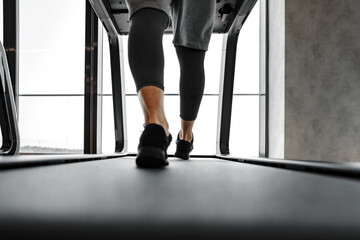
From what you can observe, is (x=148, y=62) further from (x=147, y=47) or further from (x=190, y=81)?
(x=190, y=81)

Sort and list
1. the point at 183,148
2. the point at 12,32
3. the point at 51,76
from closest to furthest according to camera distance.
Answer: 1. the point at 183,148
2. the point at 12,32
3. the point at 51,76

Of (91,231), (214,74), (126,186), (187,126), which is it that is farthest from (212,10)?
(214,74)

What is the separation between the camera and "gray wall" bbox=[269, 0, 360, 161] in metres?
1.87

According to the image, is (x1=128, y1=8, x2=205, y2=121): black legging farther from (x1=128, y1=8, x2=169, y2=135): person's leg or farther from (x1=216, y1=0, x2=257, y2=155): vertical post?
(x1=216, y1=0, x2=257, y2=155): vertical post

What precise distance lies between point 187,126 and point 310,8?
1.47 metres

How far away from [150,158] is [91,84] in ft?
7.01

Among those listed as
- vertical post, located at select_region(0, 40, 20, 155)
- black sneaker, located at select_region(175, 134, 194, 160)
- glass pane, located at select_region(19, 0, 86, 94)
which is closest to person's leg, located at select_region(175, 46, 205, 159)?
black sneaker, located at select_region(175, 134, 194, 160)

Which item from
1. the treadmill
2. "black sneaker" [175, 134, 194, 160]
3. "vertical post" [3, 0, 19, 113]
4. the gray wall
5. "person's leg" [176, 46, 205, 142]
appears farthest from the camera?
"vertical post" [3, 0, 19, 113]

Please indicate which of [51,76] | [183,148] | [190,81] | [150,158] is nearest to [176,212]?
[150,158]

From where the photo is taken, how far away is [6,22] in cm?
220

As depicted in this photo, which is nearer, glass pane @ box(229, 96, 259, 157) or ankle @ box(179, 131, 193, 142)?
ankle @ box(179, 131, 193, 142)

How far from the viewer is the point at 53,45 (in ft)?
17.1

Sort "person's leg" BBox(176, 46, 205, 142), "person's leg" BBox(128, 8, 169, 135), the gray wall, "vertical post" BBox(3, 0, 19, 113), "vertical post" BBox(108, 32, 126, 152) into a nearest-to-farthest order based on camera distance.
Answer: "person's leg" BBox(128, 8, 169, 135) < "person's leg" BBox(176, 46, 205, 142) < the gray wall < "vertical post" BBox(3, 0, 19, 113) < "vertical post" BBox(108, 32, 126, 152)

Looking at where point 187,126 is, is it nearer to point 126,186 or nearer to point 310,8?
point 126,186
